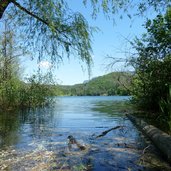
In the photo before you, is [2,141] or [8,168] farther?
[2,141]

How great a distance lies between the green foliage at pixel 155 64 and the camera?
48.7 ft

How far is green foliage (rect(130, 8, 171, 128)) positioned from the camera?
585 inches

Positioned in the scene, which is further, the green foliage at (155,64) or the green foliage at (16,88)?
the green foliage at (16,88)

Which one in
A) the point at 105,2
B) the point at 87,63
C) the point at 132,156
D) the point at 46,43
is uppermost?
the point at 105,2

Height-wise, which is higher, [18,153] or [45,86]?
[45,86]

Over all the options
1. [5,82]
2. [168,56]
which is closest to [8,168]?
[168,56]

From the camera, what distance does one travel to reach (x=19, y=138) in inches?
449

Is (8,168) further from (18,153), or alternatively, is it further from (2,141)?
(2,141)

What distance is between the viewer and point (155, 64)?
1655 centimetres

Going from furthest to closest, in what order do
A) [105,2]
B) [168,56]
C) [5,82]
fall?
[5,82] → [168,56] → [105,2]

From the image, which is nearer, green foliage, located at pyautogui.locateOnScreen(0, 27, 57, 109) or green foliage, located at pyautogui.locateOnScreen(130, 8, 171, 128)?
green foliage, located at pyautogui.locateOnScreen(130, 8, 171, 128)

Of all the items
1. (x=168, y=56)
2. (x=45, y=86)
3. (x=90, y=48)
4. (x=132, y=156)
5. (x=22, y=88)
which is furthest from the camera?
(x=45, y=86)

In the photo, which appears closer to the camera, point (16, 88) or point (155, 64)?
point (155, 64)

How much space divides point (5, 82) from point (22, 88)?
4415 millimetres
